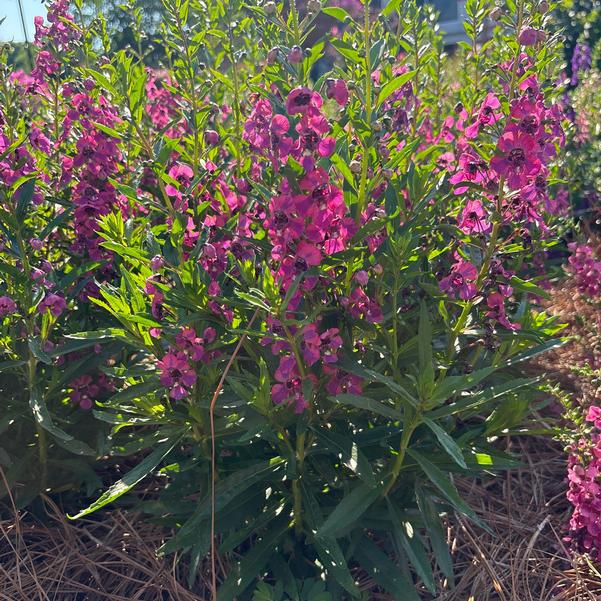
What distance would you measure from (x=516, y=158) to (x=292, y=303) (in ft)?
2.14

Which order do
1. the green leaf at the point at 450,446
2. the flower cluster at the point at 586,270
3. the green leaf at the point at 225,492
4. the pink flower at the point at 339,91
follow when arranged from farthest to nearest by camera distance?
the flower cluster at the point at 586,270 → the green leaf at the point at 225,492 → the pink flower at the point at 339,91 → the green leaf at the point at 450,446

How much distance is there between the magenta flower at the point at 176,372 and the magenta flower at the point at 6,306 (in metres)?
0.51

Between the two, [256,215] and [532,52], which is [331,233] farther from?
[532,52]

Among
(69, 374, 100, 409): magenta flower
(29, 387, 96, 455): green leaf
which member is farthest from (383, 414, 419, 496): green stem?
(69, 374, 100, 409): magenta flower

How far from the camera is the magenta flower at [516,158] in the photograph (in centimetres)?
169

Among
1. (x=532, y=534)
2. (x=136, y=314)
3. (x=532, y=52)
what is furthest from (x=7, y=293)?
(x=532, y=534)

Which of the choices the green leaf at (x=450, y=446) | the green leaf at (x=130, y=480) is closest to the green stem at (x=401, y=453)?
the green leaf at (x=450, y=446)

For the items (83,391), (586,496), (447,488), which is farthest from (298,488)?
(586,496)

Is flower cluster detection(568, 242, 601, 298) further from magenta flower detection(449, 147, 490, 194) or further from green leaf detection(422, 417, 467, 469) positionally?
green leaf detection(422, 417, 467, 469)

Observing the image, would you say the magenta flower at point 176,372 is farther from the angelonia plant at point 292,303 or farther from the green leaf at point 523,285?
the green leaf at point 523,285

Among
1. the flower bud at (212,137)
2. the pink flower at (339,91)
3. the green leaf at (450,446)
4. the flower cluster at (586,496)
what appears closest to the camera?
the green leaf at (450,446)

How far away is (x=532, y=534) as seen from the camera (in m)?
2.40

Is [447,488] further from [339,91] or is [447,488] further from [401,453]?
[339,91]

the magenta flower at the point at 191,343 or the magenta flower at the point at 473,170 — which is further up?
the magenta flower at the point at 473,170
